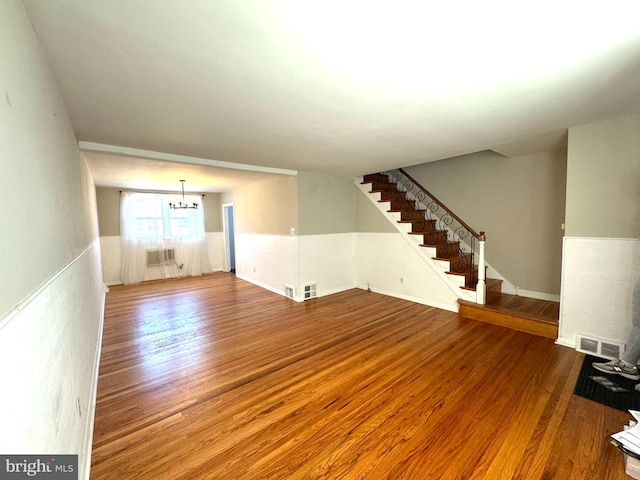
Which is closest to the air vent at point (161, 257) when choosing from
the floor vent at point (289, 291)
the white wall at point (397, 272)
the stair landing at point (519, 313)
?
the floor vent at point (289, 291)

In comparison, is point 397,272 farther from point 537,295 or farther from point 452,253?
point 537,295

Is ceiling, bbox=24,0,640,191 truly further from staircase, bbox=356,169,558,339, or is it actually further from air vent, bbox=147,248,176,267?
air vent, bbox=147,248,176,267

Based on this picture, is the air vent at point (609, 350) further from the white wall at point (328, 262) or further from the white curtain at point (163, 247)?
the white curtain at point (163, 247)

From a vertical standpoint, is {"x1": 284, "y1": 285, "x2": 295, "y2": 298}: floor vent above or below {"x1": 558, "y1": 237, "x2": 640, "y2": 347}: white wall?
below

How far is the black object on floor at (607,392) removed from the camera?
80.4 inches

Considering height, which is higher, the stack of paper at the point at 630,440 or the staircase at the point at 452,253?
the staircase at the point at 452,253

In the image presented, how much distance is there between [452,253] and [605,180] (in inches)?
94.9

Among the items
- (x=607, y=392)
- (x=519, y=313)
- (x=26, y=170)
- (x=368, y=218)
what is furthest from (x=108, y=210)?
(x=607, y=392)

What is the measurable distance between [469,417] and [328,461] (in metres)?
1.14

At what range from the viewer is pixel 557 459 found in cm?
160

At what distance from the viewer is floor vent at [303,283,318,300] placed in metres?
4.98

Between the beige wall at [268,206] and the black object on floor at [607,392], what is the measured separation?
13.5 feet

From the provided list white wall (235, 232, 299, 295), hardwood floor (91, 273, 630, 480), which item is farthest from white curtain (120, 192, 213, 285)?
hardwood floor (91, 273, 630, 480)

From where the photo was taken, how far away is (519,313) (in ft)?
11.5
